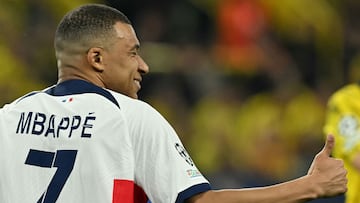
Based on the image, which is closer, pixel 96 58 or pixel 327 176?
pixel 327 176

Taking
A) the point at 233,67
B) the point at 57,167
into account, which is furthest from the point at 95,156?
the point at 233,67

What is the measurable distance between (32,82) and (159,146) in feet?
23.8

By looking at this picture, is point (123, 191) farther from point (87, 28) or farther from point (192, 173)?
point (87, 28)

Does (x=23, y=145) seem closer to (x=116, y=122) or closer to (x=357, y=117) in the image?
(x=116, y=122)

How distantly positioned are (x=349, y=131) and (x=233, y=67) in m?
5.57

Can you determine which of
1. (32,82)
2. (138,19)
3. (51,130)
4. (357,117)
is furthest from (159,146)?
(138,19)

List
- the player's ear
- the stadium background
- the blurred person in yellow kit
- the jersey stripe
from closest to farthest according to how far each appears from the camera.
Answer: the jersey stripe < the player's ear < the blurred person in yellow kit < the stadium background

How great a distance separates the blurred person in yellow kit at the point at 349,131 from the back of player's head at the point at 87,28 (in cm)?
266

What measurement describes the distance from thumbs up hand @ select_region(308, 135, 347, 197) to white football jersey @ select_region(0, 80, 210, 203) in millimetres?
387

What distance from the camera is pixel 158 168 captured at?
3625 millimetres

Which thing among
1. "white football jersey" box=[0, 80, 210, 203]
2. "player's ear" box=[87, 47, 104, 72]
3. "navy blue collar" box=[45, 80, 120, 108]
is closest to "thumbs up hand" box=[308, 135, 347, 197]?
"white football jersey" box=[0, 80, 210, 203]

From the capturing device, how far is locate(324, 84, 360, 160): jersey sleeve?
627 cm

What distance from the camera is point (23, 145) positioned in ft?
12.4

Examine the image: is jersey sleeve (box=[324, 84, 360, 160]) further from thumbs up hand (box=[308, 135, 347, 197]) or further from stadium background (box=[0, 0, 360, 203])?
stadium background (box=[0, 0, 360, 203])
